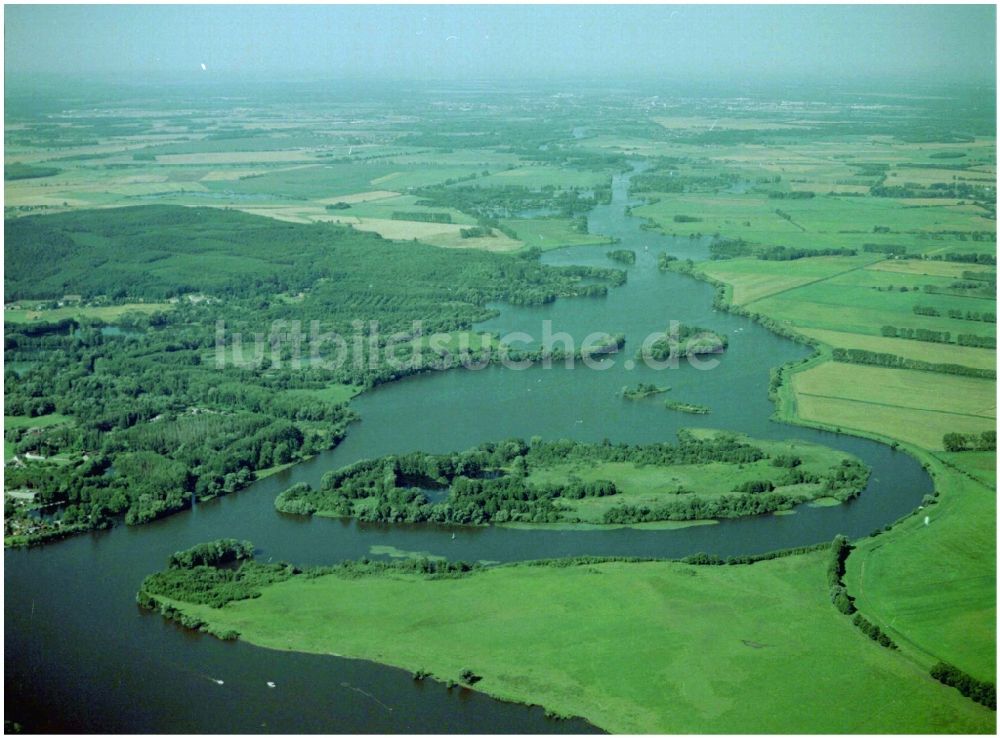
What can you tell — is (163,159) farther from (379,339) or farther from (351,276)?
(379,339)

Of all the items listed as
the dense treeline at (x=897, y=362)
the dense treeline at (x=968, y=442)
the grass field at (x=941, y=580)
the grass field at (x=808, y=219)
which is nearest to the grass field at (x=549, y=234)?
the grass field at (x=808, y=219)

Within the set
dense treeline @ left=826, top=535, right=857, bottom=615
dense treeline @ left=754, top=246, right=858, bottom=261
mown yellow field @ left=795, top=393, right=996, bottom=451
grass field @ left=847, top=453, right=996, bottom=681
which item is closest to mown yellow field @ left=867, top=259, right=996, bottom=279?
dense treeline @ left=754, top=246, right=858, bottom=261

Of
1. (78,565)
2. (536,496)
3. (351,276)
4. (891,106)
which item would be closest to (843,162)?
(891,106)

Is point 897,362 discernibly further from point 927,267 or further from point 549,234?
point 549,234

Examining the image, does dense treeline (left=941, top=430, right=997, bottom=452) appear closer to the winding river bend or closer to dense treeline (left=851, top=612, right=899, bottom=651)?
the winding river bend

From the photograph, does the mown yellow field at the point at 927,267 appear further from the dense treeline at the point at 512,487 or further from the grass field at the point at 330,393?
the grass field at the point at 330,393
